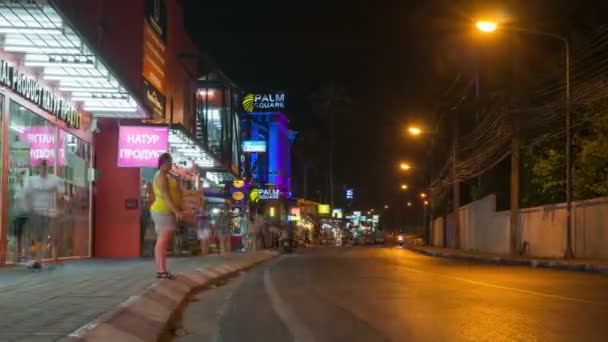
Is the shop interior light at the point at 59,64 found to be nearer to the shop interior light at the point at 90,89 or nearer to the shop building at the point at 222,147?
the shop interior light at the point at 90,89

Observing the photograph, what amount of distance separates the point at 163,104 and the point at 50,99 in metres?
9.44

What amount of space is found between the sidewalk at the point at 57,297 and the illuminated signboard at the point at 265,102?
57.3 metres

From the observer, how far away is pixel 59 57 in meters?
16.2

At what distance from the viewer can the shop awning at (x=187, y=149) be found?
973 inches

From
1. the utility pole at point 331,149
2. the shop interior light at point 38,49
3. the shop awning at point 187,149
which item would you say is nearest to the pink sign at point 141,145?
the shop awning at point 187,149

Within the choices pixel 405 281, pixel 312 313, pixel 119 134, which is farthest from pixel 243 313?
pixel 119 134

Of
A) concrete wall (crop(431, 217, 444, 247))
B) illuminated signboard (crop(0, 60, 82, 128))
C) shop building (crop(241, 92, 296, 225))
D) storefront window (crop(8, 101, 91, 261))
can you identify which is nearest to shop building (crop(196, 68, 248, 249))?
storefront window (crop(8, 101, 91, 261))

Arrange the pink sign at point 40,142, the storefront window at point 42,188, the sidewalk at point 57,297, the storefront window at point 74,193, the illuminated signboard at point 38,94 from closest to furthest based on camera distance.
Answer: the sidewalk at point 57,297, the illuminated signboard at point 38,94, the storefront window at point 42,188, the pink sign at point 40,142, the storefront window at point 74,193

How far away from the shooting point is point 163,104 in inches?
1103

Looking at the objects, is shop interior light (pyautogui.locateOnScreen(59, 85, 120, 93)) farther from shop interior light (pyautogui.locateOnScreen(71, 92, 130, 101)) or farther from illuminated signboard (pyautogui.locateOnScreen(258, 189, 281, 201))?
illuminated signboard (pyautogui.locateOnScreen(258, 189, 281, 201))

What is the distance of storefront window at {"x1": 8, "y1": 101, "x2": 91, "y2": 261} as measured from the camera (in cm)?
1709

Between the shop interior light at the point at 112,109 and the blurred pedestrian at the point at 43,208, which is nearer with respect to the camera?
the blurred pedestrian at the point at 43,208

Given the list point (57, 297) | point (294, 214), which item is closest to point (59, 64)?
point (57, 297)

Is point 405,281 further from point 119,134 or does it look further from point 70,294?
point 119,134
